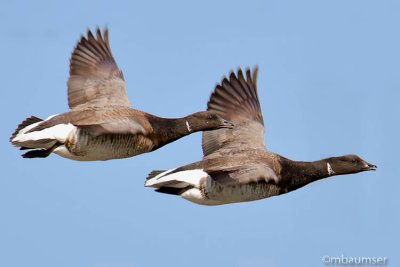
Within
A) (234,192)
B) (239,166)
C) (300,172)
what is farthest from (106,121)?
(300,172)

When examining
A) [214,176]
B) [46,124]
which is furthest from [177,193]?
[46,124]

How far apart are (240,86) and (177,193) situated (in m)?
5.32

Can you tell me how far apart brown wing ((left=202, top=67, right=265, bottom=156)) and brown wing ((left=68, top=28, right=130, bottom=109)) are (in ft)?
7.50

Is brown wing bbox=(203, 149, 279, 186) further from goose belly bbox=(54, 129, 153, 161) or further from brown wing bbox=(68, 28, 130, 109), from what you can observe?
brown wing bbox=(68, 28, 130, 109)

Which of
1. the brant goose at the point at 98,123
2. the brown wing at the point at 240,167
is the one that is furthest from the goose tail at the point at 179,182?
the brant goose at the point at 98,123

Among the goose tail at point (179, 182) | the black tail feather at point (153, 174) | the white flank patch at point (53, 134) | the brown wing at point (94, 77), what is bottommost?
the goose tail at point (179, 182)

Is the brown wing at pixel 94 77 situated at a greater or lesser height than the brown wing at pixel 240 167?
greater

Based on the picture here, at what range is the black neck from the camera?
1992 cm

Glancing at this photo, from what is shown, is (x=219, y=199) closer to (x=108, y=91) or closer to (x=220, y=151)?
(x=220, y=151)

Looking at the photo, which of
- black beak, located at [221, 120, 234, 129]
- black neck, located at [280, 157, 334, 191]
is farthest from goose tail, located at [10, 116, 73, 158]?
black neck, located at [280, 157, 334, 191]

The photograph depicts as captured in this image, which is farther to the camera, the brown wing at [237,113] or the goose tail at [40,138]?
the brown wing at [237,113]

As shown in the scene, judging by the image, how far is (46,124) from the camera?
19234 mm

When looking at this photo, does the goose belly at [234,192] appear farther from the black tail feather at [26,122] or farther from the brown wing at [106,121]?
the black tail feather at [26,122]

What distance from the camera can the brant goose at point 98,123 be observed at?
18562 mm
